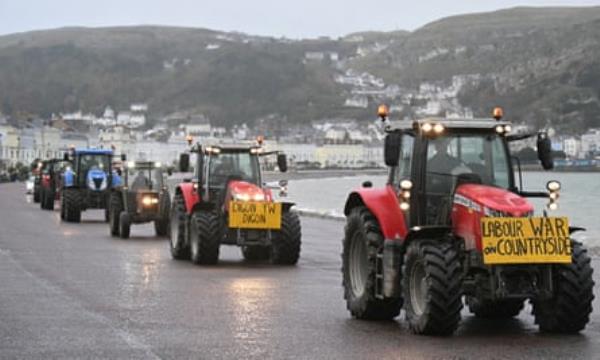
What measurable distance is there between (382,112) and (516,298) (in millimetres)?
2848

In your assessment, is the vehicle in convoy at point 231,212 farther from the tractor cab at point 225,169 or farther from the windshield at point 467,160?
the windshield at point 467,160

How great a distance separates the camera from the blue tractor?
43.0 m

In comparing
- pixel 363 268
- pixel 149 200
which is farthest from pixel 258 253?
pixel 363 268

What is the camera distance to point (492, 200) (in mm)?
13578

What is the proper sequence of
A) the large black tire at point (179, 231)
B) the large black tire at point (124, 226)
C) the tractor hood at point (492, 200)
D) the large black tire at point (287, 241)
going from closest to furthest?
the tractor hood at point (492, 200) < the large black tire at point (287, 241) < the large black tire at point (179, 231) < the large black tire at point (124, 226)

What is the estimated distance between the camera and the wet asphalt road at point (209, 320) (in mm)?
12680

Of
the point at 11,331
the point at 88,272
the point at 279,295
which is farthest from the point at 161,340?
the point at 88,272

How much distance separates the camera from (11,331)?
1391 centimetres

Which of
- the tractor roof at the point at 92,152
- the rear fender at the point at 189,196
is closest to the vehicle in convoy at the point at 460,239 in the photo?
the rear fender at the point at 189,196

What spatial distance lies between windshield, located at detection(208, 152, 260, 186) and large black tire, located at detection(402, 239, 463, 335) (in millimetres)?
11117

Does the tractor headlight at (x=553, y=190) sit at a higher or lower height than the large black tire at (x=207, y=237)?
higher

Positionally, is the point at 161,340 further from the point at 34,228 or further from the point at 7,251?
the point at 34,228

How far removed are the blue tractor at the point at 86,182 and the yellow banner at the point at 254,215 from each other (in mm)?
18965

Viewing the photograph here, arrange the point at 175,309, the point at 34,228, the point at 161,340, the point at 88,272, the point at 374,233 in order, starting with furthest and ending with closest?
the point at 34,228, the point at 88,272, the point at 175,309, the point at 374,233, the point at 161,340
